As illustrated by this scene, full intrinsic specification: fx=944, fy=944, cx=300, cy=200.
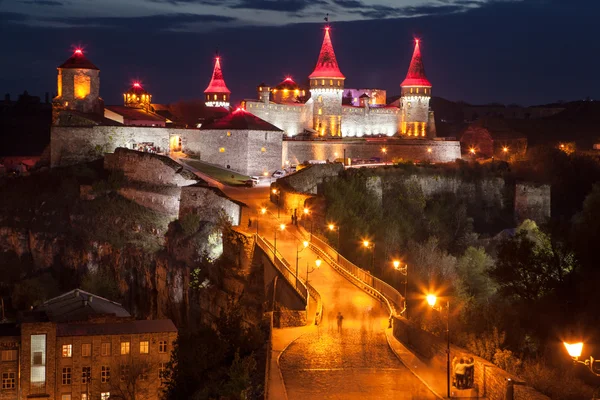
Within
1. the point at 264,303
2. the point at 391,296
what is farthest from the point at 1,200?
Answer: the point at 391,296

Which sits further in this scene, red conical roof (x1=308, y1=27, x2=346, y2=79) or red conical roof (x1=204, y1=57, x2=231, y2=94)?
red conical roof (x1=204, y1=57, x2=231, y2=94)

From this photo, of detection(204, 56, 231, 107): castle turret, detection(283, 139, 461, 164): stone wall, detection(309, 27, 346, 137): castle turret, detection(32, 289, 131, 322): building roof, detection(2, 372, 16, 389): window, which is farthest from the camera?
detection(204, 56, 231, 107): castle turret

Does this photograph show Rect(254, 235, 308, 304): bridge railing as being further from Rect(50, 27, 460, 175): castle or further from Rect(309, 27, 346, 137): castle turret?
Rect(309, 27, 346, 137): castle turret

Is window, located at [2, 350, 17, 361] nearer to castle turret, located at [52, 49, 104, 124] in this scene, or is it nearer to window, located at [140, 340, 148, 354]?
window, located at [140, 340, 148, 354]

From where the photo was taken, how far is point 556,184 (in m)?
63.9

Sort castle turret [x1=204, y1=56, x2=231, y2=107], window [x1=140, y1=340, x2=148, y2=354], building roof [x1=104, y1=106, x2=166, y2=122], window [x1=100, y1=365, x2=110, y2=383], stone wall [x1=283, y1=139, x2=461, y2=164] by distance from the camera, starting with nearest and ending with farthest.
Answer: window [x1=100, y1=365, x2=110, y2=383] < window [x1=140, y1=340, x2=148, y2=354] < stone wall [x1=283, y1=139, x2=461, y2=164] < building roof [x1=104, y1=106, x2=166, y2=122] < castle turret [x1=204, y1=56, x2=231, y2=107]

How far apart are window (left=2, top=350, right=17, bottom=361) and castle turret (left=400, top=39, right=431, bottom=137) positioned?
131 ft

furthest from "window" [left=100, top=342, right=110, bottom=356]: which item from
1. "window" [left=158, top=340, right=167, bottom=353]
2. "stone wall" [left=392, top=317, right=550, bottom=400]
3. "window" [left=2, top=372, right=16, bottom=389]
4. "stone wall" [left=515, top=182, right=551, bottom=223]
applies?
"stone wall" [left=515, top=182, right=551, bottom=223]

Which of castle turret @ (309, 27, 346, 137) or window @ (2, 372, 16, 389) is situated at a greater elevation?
castle turret @ (309, 27, 346, 137)

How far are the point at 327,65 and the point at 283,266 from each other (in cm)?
3417

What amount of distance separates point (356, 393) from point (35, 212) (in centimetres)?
3454

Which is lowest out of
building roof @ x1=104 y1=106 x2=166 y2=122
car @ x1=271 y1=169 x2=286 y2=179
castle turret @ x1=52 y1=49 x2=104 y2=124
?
car @ x1=271 y1=169 x2=286 y2=179

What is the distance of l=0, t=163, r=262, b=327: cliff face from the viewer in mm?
39281

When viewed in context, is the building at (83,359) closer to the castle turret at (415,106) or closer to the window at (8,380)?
the window at (8,380)
